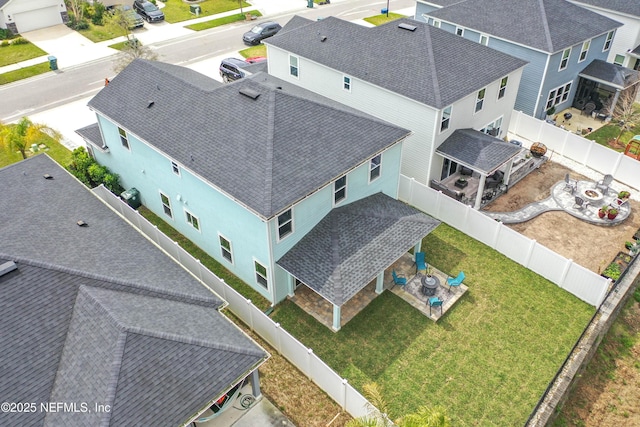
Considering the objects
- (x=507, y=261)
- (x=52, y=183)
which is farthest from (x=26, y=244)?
(x=507, y=261)

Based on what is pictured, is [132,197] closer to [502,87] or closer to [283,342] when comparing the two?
[283,342]

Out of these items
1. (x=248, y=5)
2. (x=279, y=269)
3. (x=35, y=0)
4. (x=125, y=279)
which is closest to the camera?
(x=125, y=279)

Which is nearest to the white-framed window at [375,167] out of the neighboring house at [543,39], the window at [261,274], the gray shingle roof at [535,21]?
the window at [261,274]

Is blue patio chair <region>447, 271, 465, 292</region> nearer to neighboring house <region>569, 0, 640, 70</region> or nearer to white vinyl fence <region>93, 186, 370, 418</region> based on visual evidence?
white vinyl fence <region>93, 186, 370, 418</region>

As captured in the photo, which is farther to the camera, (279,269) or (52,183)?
(52,183)

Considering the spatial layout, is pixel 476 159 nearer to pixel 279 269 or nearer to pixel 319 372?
pixel 279 269

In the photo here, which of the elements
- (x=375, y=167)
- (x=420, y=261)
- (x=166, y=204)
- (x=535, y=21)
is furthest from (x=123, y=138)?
(x=535, y=21)
